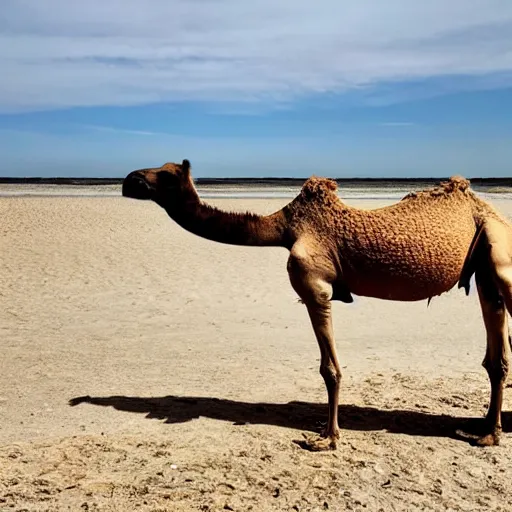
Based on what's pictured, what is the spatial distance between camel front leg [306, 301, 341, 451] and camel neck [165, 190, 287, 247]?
2.31ft

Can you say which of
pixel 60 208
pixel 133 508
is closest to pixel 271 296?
pixel 133 508

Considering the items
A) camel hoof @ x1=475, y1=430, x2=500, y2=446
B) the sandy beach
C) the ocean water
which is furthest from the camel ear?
the ocean water

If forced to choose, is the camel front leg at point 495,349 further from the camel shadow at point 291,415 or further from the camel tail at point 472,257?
the camel shadow at point 291,415

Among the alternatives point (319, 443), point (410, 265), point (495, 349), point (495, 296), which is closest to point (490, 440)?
point (495, 349)

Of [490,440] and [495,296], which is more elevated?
[495,296]

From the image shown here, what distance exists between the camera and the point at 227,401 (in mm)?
7613

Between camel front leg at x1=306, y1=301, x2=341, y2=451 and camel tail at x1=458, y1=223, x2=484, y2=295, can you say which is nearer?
camel front leg at x1=306, y1=301, x2=341, y2=451

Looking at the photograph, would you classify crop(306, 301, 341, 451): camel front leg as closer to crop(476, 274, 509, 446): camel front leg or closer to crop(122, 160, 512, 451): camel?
crop(122, 160, 512, 451): camel

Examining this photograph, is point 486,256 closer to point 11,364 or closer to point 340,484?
point 340,484

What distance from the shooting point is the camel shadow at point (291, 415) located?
6.75 metres

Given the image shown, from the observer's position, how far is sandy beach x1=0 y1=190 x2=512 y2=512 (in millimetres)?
5367

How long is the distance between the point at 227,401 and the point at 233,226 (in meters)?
2.24

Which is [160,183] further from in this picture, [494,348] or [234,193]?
[234,193]

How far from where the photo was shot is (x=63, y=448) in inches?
241
